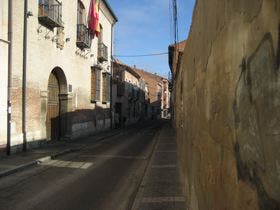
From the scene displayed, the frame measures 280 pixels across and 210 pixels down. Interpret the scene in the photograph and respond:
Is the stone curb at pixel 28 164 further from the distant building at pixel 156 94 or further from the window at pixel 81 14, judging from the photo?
the distant building at pixel 156 94

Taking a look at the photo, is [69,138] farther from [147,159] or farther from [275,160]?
Answer: [275,160]

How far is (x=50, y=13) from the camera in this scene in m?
22.7

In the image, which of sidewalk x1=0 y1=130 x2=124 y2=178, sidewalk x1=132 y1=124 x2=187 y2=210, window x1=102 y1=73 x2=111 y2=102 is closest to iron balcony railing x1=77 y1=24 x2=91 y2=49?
window x1=102 y1=73 x2=111 y2=102

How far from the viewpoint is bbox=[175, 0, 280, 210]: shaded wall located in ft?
6.22

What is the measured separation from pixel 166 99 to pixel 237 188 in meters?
118

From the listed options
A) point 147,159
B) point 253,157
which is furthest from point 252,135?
point 147,159

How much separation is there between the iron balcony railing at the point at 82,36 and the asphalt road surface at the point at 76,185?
485 inches

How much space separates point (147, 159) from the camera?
1795 centimetres

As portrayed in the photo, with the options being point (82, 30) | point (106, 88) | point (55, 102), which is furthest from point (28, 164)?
point (106, 88)

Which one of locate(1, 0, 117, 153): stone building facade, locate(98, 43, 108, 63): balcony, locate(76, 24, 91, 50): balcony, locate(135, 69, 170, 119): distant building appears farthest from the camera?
locate(135, 69, 170, 119): distant building

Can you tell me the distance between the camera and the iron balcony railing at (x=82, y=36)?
28734 millimetres

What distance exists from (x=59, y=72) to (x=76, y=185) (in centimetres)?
1510

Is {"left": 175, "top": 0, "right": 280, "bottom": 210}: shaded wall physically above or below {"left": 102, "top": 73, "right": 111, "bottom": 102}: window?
below

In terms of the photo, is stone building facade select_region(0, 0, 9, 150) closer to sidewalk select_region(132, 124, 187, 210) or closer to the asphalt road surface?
the asphalt road surface
